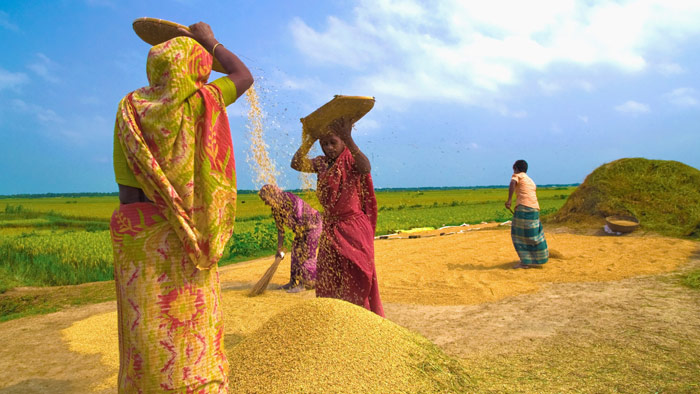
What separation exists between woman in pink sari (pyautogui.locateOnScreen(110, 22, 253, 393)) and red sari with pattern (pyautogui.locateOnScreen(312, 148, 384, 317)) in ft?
5.43

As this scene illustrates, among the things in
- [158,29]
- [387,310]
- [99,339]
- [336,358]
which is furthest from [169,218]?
[387,310]

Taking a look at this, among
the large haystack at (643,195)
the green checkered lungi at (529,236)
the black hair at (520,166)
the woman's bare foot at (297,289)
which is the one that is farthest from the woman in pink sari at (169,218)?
the large haystack at (643,195)

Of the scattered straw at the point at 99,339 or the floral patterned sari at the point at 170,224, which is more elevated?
the floral patterned sari at the point at 170,224

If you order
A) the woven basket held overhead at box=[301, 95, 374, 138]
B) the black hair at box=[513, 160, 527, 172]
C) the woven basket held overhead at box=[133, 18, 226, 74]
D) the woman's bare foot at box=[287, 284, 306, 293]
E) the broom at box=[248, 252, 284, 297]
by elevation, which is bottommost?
the woman's bare foot at box=[287, 284, 306, 293]

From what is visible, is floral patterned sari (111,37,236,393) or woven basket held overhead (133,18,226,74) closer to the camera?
floral patterned sari (111,37,236,393)

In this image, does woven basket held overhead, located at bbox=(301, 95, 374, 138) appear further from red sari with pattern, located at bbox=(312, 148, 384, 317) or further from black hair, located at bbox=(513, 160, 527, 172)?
black hair, located at bbox=(513, 160, 527, 172)

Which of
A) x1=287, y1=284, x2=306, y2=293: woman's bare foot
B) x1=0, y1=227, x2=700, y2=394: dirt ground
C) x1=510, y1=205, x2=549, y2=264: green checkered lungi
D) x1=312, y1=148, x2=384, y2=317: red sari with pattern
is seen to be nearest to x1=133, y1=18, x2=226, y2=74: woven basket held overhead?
x1=312, y1=148, x2=384, y2=317: red sari with pattern

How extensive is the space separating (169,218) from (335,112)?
1.74 m

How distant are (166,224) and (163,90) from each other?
558 millimetres

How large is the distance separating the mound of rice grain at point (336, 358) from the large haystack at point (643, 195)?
31.6 feet

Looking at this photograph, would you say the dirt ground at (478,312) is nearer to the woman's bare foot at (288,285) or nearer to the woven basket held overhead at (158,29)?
the woman's bare foot at (288,285)

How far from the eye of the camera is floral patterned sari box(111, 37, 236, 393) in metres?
1.73

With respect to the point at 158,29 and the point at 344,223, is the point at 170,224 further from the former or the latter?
the point at 344,223

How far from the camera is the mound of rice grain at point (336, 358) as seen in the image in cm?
233
